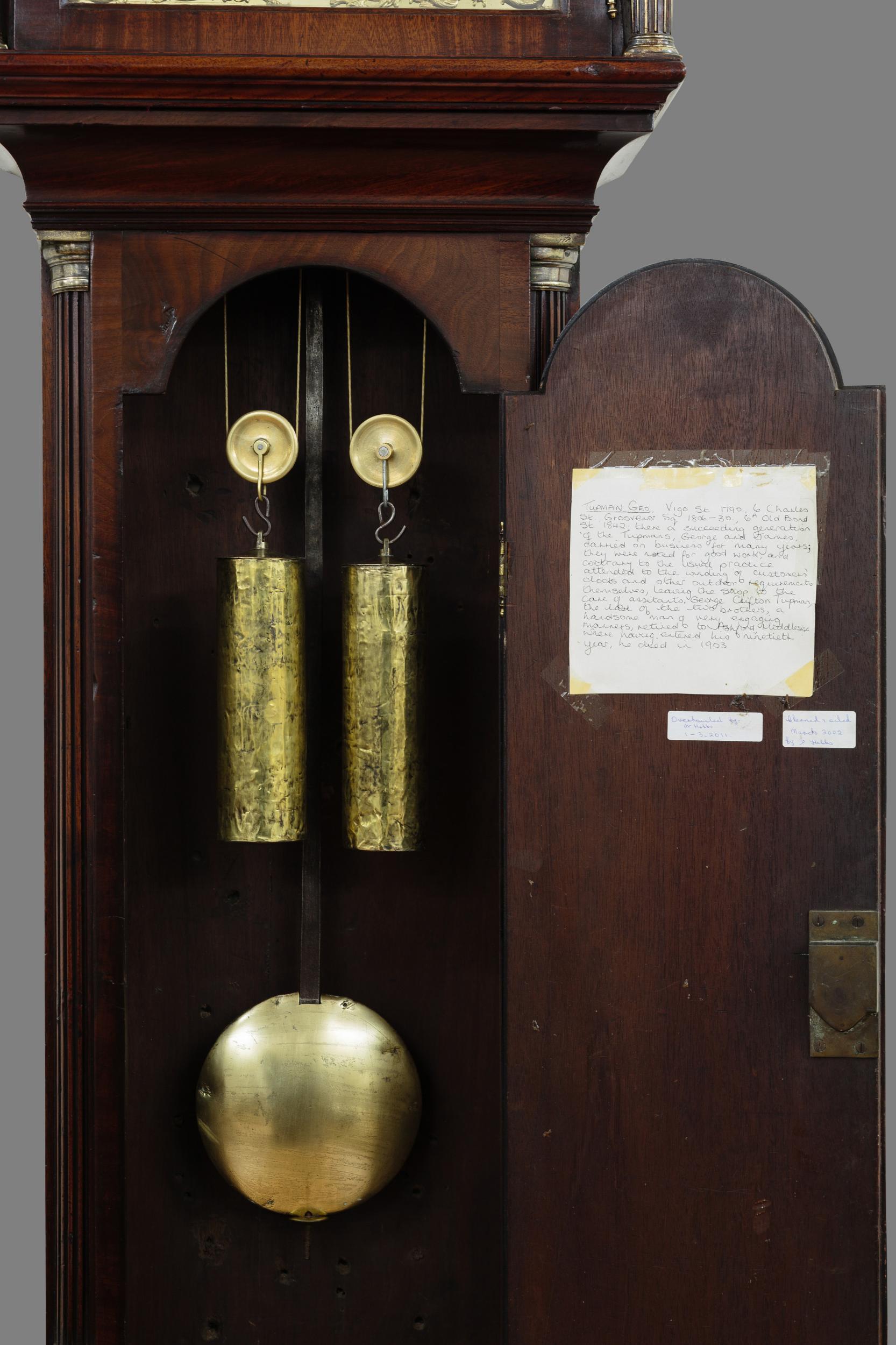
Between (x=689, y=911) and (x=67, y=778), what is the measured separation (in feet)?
3.63

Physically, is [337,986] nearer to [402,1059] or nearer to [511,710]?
[402,1059]

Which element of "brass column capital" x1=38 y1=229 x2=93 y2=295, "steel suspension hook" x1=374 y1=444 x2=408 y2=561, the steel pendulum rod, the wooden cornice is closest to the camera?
Result: the wooden cornice

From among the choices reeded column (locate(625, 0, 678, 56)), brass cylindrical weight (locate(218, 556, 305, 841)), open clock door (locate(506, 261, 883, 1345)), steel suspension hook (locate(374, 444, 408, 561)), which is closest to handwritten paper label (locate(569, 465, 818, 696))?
open clock door (locate(506, 261, 883, 1345))

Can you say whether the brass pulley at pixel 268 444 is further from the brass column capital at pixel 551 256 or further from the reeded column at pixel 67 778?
the brass column capital at pixel 551 256

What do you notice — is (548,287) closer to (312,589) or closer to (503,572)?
(503,572)

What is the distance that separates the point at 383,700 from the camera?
117 inches

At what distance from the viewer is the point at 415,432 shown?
3.10 metres

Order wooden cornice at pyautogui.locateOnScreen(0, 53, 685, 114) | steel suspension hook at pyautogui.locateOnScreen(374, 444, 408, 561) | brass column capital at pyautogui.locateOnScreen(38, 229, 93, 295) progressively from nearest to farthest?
wooden cornice at pyautogui.locateOnScreen(0, 53, 685, 114) → brass column capital at pyautogui.locateOnScreen(38, 229, 93, 295) → steel suspension hook at pyautogui.locateOnScreen(374, 444, 408, 561)

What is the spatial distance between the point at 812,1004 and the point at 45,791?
139 cm

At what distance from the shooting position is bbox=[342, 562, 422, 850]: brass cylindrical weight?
2965 millimetres

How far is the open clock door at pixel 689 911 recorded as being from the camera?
273cm

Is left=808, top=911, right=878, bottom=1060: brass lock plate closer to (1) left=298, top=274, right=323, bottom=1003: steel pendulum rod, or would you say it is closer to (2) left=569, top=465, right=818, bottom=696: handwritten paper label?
(2) left=569, top=465, right=818, bottom=696: handwritten paper label

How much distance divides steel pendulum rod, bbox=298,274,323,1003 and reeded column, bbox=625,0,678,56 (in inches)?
30.4

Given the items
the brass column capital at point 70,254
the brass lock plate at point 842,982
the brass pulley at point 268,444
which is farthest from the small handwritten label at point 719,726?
the brass column capital at point 70,254
